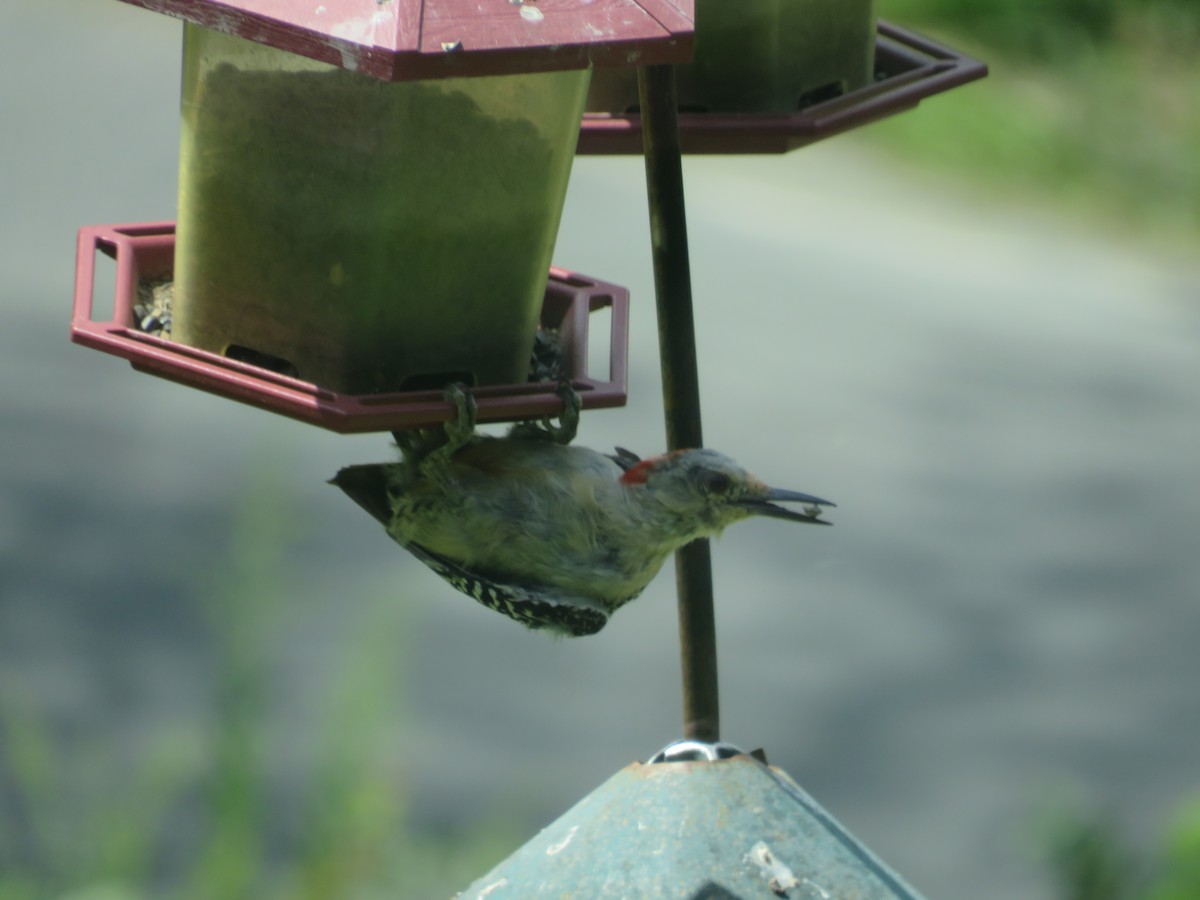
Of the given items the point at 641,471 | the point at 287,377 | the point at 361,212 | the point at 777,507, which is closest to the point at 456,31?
the point at 361,212

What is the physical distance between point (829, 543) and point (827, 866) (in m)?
6.61

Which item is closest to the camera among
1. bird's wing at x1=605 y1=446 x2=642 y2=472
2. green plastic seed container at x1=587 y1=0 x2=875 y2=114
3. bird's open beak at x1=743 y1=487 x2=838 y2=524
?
bird's open beak at x1=743 y1=487 x2=838 y2=524

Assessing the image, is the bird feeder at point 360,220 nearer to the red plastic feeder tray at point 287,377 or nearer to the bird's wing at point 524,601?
the red plastic feeder tray at point 287,377

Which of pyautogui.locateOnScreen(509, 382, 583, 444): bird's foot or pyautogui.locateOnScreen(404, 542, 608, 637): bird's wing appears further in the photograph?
pyautogui.locateOnScreen(404, 542, 608, 637): bird's wing

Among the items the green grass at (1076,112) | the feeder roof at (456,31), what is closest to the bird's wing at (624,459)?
the feeder roof at (456,31)

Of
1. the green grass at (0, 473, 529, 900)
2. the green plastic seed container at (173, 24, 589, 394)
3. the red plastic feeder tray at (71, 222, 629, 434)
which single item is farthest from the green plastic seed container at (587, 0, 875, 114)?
the green grass at (0, 473, 529, 900)

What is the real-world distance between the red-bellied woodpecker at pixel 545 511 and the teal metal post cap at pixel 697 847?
60cm

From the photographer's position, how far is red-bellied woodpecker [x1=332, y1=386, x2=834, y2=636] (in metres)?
3.32

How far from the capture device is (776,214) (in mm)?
12078

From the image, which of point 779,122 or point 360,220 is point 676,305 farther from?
point 779,122

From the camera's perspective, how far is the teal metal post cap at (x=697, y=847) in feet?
8.68

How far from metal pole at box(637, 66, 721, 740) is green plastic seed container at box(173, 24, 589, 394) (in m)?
0.21

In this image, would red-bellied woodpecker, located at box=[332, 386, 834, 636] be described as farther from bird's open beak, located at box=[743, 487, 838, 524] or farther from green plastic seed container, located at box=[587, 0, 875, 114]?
green plastic seed container, located at box=[587, 0, 875, 114]

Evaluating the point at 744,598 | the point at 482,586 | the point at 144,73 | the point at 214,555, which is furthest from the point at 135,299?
the point at 144,73
